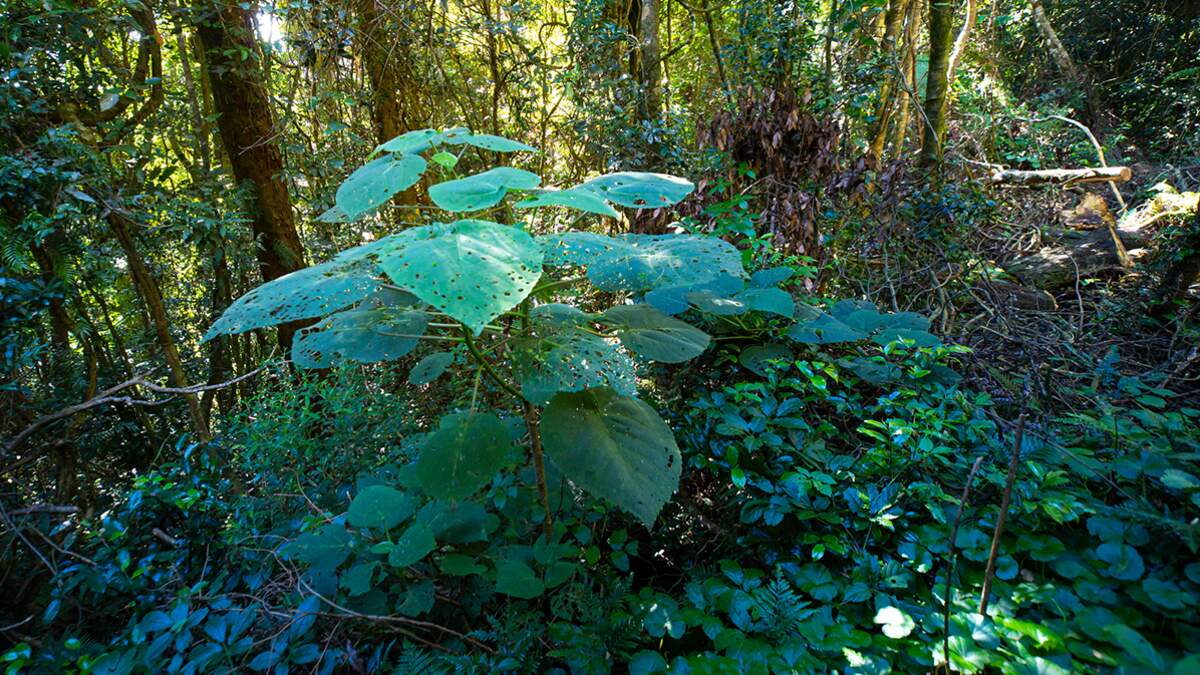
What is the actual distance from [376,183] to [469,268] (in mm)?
343

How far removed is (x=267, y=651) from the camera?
109cm

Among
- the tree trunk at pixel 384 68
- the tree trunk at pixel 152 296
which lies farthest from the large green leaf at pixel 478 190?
the tree trunk at pixel 384 68

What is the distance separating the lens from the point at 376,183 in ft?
3.10

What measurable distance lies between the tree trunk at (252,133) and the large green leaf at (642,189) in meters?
2.73

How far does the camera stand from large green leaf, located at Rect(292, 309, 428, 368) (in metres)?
1.05

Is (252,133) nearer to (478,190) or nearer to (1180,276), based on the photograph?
(478,190)

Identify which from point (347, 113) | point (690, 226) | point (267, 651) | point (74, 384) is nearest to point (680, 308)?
point (690, 226)

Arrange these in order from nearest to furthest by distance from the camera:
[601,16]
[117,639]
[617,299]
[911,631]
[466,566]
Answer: [911,631]
[466,566]
[117,639]
[617,299]
[601,16]

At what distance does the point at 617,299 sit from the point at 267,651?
7.26 feet

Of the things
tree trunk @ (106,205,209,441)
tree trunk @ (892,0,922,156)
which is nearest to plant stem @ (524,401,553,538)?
tree trunk @ (106,205,209,441)

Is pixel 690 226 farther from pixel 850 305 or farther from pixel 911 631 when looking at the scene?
pixel 911 631

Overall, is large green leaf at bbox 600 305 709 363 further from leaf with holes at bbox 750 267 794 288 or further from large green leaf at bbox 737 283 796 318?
leaf with holes at bbox 750 267 794 288

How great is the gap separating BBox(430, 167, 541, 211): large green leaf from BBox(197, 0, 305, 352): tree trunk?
2704 mm

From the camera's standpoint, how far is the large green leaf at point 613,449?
95 cm
